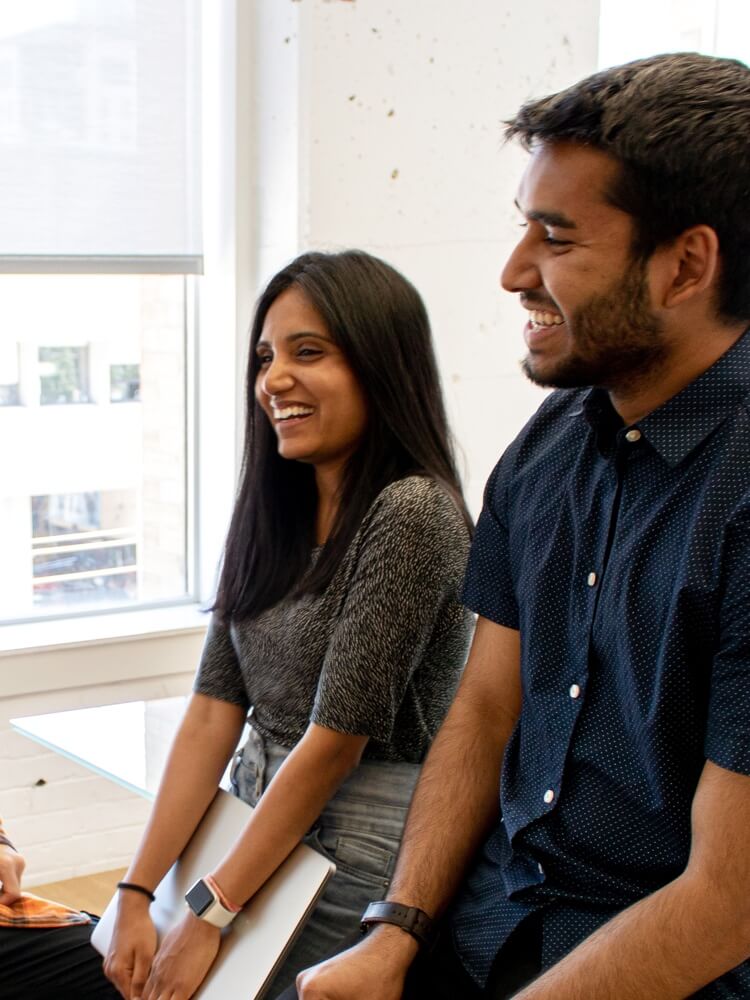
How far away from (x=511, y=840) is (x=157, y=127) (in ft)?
6.49

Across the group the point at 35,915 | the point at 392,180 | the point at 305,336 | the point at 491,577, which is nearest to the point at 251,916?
the point at 35,915

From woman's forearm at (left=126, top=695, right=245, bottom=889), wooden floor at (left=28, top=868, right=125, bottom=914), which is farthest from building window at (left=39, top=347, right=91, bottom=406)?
woman's forearm at (left=126, top=695, right=245, bottom=889)

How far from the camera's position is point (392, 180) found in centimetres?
275

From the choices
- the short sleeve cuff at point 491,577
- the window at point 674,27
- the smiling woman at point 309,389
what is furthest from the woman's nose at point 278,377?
the window at point 674,27

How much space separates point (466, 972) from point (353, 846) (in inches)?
11.5

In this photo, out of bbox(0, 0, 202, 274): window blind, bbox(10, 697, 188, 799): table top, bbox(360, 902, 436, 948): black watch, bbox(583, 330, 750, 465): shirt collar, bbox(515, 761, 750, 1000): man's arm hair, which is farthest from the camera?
bbox(0, 0, 202, 274): window blind

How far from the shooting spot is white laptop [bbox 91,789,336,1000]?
1.45 metres

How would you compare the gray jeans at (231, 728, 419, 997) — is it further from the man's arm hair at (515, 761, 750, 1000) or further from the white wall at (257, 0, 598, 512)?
the white wall at (257, 0, 598, 512)

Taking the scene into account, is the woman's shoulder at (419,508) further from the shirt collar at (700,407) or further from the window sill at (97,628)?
the window sill at (97,628)

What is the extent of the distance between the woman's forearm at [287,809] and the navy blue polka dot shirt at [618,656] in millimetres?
242

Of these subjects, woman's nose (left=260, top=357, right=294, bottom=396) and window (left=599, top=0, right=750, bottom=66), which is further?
window (left=599, top=0, right=750, bottom=66)

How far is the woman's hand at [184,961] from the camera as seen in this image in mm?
1486

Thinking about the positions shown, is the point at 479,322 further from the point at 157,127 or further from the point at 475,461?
the point at 157,127

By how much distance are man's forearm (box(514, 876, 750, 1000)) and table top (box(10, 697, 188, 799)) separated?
0.88 m
